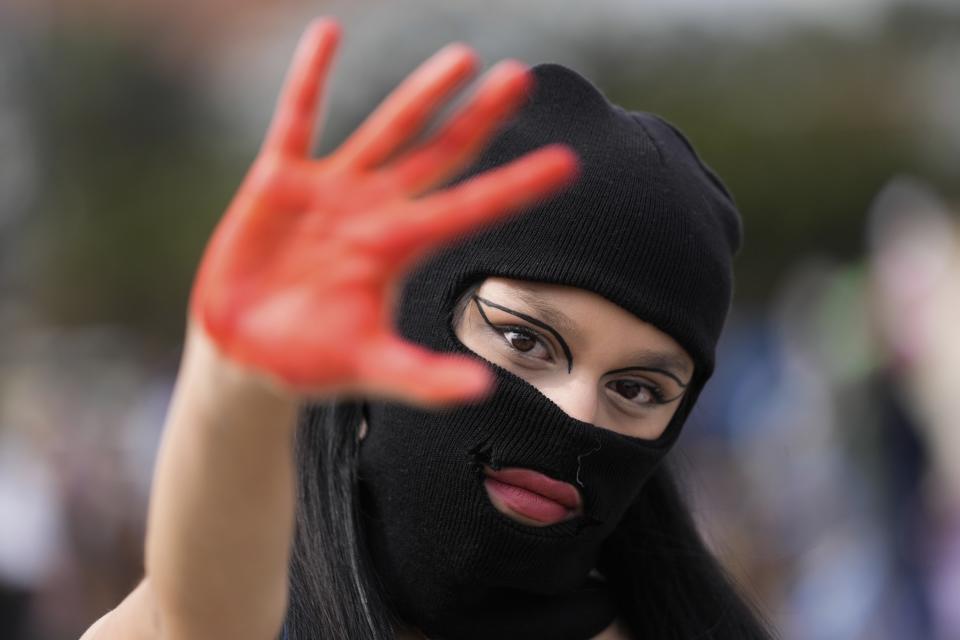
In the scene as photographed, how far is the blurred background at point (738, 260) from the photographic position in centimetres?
636

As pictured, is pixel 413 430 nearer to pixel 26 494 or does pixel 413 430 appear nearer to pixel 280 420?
pixel 280 420

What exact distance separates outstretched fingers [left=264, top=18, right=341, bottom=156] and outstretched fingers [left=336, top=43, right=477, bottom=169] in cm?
4

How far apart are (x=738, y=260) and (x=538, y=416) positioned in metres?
16.2

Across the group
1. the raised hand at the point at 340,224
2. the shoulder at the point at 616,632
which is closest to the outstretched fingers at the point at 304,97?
the raised hand at the point at 340,224

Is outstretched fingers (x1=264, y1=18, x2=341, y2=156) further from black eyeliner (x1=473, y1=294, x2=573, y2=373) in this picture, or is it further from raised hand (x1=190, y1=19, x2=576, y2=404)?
black eyeliner (x1=473, y1=294, x2=573, y2=373)

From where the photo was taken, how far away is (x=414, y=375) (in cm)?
123

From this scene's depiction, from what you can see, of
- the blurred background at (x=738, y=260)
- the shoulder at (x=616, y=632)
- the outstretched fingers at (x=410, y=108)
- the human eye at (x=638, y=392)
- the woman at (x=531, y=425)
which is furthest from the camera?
the blurred background at (x=738, y=260)

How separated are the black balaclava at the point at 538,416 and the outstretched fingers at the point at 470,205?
76 cm

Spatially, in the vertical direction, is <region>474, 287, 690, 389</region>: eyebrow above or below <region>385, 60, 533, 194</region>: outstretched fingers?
below

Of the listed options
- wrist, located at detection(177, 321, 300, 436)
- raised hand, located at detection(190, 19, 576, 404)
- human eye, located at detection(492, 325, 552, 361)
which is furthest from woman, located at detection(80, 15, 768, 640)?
→ raised hand, located at detection(190, 19, 576, 404)

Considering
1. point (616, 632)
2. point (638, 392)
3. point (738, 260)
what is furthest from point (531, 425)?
point (738, 260)

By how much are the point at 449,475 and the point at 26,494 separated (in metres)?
6.24

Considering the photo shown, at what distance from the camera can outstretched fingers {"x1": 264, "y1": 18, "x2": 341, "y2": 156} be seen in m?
1.36

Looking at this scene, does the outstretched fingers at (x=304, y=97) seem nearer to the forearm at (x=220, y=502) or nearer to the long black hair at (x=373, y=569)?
the forearm at (x=220, y=502)
